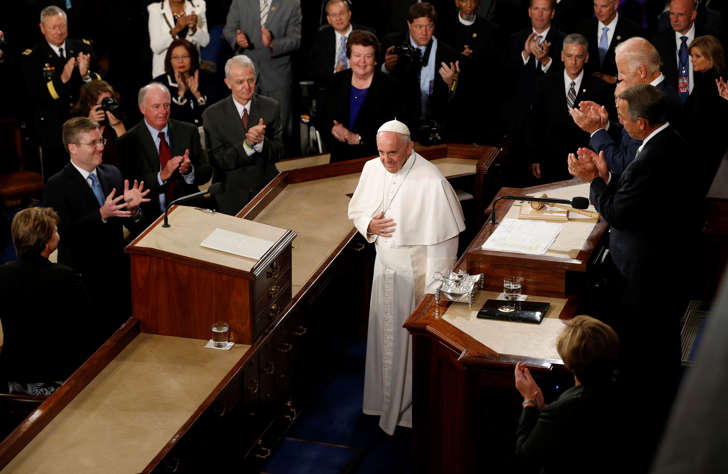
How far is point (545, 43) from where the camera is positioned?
24.8 ft

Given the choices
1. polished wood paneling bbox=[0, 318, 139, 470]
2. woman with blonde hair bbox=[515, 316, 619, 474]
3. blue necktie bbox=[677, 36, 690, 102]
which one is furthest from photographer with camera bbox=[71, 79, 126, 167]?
blue necktie bbox=[677, 36, 690, 102]

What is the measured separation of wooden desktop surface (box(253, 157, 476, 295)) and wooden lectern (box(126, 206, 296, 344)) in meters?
0.83

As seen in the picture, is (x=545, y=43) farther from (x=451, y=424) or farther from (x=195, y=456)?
(x=195, y=456)

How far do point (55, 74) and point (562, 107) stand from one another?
4445 millimetres

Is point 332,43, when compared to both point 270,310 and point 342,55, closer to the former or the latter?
point 342,55

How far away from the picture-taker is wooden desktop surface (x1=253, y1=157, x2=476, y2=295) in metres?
5.63

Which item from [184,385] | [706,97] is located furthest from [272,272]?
[706,97]

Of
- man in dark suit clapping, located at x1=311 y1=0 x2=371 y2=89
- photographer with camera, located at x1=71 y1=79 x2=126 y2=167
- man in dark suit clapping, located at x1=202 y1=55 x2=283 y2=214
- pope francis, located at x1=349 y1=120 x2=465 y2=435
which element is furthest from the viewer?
man in dark suit clapping, located at x1=311 y1=0 x2=371 y2=89

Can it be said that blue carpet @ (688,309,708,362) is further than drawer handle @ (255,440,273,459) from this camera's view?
Yes

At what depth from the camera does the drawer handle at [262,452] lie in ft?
15.3

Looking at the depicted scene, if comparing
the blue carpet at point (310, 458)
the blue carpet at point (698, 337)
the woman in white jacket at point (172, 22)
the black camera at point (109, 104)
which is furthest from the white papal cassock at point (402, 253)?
the woman in white jacket at point (172, 22)

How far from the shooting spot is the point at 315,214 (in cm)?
632

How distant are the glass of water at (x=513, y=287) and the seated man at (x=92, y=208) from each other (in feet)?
7.03

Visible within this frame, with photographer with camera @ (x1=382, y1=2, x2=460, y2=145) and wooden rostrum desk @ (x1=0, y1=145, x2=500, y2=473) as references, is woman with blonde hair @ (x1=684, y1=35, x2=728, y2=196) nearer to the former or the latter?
photographer with camera @ (x1=382, y1=2, x2=460, y2=145)
